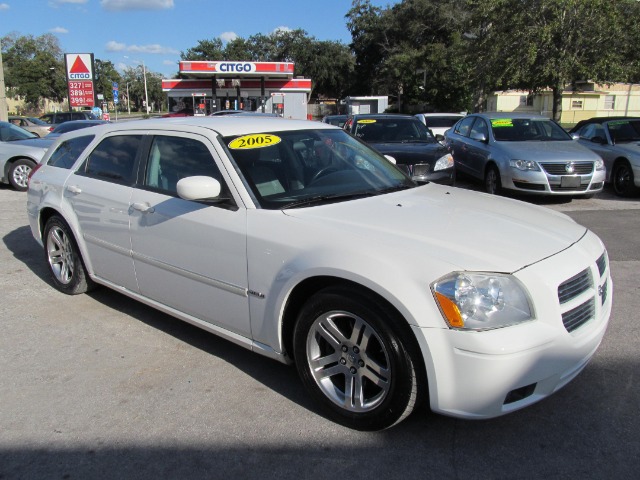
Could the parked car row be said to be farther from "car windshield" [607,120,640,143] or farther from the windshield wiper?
"car windshield" [607,120,640,143]

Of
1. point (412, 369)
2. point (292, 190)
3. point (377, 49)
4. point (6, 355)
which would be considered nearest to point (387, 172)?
point (292, 190)

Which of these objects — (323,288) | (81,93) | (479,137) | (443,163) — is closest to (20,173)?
(443,163)

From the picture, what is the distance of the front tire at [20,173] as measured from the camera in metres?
11.7

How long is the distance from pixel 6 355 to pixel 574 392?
12.6ft

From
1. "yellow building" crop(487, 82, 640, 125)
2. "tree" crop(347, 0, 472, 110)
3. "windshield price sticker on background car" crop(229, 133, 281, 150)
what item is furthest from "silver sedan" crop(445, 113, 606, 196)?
"yellow building" crop(487, 82, 640, 125)

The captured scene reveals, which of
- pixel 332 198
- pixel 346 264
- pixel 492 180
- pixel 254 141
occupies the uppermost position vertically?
pixel 254 141

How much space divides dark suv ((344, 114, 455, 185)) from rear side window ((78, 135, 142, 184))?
4290 mm

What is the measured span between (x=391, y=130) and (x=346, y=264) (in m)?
7.82

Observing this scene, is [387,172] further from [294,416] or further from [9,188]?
[9,188]

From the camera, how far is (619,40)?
16516 millimetres

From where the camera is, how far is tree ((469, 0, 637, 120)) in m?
16.1

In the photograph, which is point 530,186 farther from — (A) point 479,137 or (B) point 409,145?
(B) point 409,145

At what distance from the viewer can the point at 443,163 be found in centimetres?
871

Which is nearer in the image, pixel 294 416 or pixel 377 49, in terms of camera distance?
pixel 294 416
